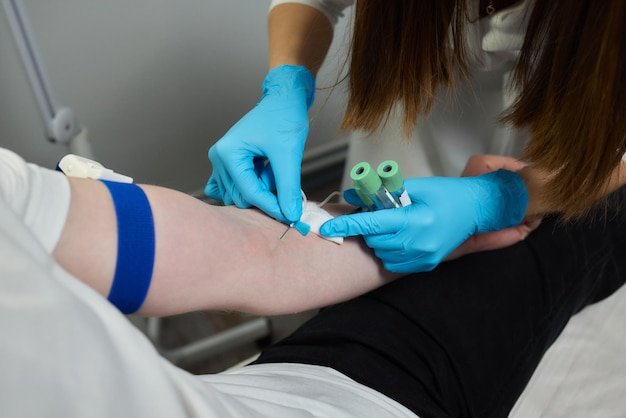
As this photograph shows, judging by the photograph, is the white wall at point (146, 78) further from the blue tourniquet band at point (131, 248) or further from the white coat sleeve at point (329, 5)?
the blue tourniquet band at point (131, 248)

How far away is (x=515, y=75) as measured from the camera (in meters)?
0.83

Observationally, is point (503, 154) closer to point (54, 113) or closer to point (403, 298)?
point (403, 298)

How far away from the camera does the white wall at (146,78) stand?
Answer: 4.26 ft

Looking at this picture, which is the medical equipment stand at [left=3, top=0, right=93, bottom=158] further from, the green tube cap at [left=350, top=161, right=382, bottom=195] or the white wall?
the green tube cap at [left=350, top=161, right=382, bottom=195]

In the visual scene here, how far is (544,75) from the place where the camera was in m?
0.77

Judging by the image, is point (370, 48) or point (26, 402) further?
point (370, 48)

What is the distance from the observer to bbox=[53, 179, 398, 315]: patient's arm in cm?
57

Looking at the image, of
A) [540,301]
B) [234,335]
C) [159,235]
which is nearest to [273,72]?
A: [159,235]

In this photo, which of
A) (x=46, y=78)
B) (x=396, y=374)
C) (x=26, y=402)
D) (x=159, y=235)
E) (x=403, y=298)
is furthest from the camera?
(x=46, y=78)

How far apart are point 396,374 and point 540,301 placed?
31 centimetres

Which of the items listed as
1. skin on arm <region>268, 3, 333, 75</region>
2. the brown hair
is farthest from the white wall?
the brown hair

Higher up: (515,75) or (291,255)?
(515,75)

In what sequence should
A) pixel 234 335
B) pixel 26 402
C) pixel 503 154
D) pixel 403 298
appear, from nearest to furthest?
pixel 26 402
pixel 403 298
pixel 503 154
pixel 234 335

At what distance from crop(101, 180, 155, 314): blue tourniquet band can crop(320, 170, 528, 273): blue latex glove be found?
30 centimetres
